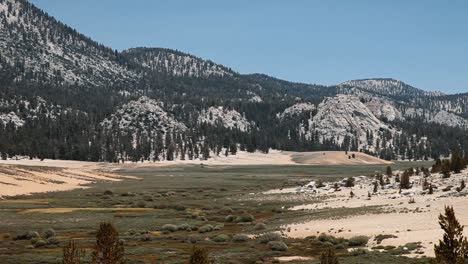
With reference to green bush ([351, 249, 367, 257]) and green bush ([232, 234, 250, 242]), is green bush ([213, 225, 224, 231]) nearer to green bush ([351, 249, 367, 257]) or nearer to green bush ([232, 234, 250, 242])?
green bush ([232, 234, 250, 242])

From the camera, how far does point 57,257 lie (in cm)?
3831

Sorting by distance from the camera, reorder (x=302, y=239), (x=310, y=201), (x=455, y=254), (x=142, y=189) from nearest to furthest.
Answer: (x=455, y=254), (x=302, y=239), (x=310, y=201), (x=142, y=189)

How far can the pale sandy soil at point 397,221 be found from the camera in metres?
41.8

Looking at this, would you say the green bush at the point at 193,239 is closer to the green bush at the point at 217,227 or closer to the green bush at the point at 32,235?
the green bush at the point at 217,227

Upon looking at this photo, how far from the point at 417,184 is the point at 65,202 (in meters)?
54.1

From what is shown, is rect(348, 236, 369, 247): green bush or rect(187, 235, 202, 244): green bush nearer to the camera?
rect(348, 236, 369, 247): green bush

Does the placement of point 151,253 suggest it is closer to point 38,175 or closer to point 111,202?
point 111,202

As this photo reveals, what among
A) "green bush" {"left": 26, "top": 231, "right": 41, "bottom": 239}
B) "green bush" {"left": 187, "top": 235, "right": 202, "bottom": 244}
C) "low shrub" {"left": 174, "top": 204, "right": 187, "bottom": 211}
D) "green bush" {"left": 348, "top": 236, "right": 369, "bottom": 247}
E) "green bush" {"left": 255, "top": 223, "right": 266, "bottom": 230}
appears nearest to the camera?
"green bush" {"left": 348, "top": 236, "right": 369, "bottom": 247}

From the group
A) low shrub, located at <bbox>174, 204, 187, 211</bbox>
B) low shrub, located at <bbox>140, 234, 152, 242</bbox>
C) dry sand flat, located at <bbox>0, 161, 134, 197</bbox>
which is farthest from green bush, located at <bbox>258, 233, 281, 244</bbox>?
dry sand flat, located at <bbox>0, 161, 134, 197</bbox>

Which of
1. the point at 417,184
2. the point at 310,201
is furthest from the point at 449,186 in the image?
the point at 310,201

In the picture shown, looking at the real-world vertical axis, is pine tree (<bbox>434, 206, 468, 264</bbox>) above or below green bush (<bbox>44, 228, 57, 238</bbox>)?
above

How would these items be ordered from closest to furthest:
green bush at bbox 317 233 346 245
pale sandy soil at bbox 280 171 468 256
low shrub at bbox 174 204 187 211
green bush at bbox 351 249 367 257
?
green bush at bbox 351 249 367 257 < pale sandy soil at bbox 280 171 468 256 < green bush at bbox 317 233 346 245 < low shrub at bbox 174 204 187 211

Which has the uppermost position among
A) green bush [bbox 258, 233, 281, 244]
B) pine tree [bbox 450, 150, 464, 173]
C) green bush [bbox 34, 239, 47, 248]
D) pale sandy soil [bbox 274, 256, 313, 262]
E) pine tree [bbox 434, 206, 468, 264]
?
pine tree [bbox 450, 150, 464, 173]

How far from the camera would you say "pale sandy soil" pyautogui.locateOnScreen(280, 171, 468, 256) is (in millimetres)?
41787
